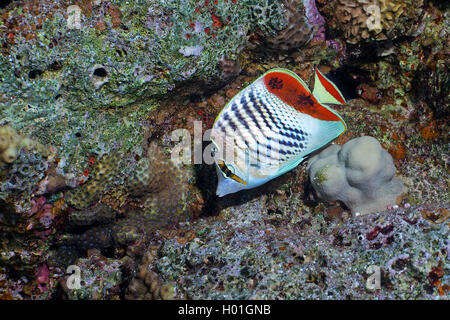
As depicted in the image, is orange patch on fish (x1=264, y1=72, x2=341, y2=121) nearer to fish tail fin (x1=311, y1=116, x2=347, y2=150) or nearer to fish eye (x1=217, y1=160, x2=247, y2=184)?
fish tail fin (x1=311, y1=116, x2=347, y2=150)

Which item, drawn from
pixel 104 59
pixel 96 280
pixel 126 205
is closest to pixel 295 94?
pixel 104 59

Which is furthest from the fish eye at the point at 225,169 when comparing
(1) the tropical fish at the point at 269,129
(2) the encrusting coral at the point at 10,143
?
(2) the encrusting coral at the point at 10,143

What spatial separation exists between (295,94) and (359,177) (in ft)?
2.67

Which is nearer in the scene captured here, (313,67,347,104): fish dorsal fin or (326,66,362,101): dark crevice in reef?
(313,67,347,104): fish dorsal fin

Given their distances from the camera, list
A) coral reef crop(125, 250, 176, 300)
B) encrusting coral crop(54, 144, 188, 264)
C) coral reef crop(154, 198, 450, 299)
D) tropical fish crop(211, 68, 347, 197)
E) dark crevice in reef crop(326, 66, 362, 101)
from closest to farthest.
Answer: coral reef crop(154, 198, 450, 299)
coral reef crop(125, 250, 176, 300)
tropical fish crop(211, 68, 347, 197)
encrusting coral crop(54, 144, 188, 264)
dark crevice in reef crop(326, 66, 362, 101)

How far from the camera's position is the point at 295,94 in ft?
7.98

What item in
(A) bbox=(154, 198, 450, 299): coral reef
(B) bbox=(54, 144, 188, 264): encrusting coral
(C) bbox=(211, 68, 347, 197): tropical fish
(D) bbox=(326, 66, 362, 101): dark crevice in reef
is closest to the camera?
(A) bbox=(154, 198, 450, 299): coral reef

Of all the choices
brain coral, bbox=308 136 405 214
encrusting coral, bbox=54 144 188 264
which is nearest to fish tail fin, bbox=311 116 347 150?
brain coral, bbox=308 136 405 214

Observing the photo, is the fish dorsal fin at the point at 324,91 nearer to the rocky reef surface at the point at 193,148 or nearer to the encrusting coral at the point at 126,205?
the rocky reef surface at the point at 193,148

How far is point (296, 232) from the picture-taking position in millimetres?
2420

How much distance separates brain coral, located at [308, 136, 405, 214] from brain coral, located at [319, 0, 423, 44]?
0.91m

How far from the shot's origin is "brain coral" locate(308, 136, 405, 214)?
2334mm

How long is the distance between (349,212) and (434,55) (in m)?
1.50
